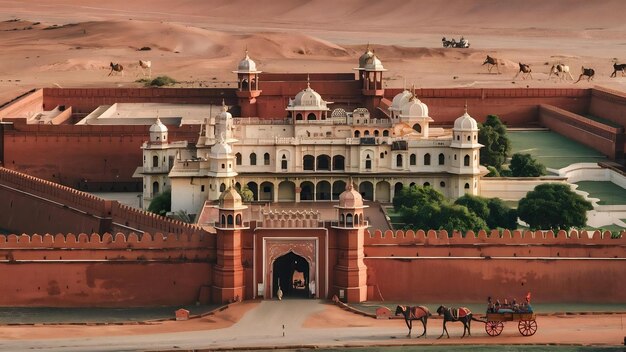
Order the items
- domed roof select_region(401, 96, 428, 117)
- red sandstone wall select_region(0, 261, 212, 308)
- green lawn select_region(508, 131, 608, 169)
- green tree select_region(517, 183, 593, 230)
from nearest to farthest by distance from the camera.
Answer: red sandstone wall select_region(0, 261, 212, 308) → green tree select_region(517, 183, 593, 230) → domed roof select_region(401, 96, 428, 117) → green lawn select_region(508, 131, 608, 169)

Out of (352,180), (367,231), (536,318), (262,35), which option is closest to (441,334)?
(536,318)

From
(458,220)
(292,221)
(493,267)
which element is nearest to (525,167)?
(458,220)

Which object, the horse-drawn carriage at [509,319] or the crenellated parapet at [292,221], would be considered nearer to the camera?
the horse-drawn carriage at [509,319]

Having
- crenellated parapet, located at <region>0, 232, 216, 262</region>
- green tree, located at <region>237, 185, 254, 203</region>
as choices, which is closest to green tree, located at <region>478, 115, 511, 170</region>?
green tree, located at <region>237, 185, 254, 203</region>

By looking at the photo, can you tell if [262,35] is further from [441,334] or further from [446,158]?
[441,334]

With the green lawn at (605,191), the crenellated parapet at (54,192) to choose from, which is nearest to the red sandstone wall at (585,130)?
the green lawn at (605,191)

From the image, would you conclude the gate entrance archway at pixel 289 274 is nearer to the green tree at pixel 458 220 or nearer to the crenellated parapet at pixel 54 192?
the green tree at pixel 458 220

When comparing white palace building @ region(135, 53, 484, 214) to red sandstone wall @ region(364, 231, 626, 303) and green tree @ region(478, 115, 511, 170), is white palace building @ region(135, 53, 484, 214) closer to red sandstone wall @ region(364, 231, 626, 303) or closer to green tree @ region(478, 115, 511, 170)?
green tree @ region(478, 115, 511, 170)

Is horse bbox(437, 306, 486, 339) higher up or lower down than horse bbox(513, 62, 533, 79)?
lower down
